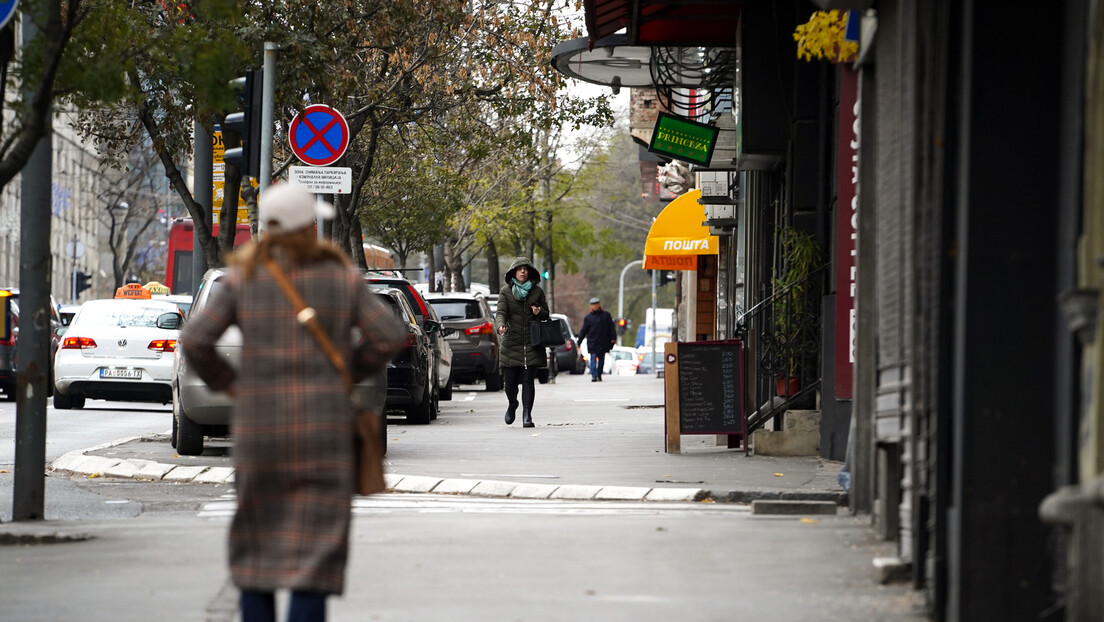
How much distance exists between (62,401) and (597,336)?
19.0 metres

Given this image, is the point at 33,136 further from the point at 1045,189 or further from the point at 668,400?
the point at 668,400

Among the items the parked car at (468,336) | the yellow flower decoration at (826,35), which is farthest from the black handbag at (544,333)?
the parked car at (468,336)

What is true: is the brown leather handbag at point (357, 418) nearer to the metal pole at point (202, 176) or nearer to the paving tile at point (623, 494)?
the paving tile at point (623, 494)

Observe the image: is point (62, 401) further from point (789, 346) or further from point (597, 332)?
point (597, 332)

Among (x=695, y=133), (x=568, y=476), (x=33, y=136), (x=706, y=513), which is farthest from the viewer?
(x=695, y=133)

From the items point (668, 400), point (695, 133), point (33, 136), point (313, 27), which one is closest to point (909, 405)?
point (33, 136)

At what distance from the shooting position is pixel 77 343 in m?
22.7

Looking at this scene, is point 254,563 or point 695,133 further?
point 695,133

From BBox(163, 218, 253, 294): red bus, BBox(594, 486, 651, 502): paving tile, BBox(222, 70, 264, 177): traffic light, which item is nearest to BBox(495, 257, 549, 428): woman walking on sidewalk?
BBox(222, 70, 264, 177): traffic light

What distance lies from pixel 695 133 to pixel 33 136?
1058 centimetres

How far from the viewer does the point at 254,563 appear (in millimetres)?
5273

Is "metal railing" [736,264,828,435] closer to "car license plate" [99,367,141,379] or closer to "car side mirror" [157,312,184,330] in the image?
"car side mirror" [157,312,184,330]

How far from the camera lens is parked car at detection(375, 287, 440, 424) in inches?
739

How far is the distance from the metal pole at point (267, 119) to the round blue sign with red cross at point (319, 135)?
2.16 ft
